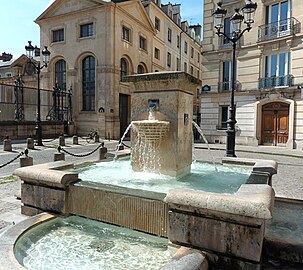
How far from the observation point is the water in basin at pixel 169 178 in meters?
4.54

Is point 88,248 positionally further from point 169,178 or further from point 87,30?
point 87,30

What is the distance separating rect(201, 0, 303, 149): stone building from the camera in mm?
17609

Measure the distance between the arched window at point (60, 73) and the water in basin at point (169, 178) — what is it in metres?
24.6

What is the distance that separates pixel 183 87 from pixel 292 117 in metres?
15.3

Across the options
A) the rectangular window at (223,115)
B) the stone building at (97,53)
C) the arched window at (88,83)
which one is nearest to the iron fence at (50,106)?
the stone building at (97,53)

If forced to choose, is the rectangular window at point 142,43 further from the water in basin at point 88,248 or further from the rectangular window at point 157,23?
the water in basin at point 88,248

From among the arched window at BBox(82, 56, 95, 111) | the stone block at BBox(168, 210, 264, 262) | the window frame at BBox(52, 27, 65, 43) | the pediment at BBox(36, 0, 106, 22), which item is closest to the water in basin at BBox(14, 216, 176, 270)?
the stone block at BBox(168, 210, 264, 262)

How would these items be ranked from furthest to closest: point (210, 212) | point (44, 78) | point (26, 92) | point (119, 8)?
point (26, 92) < point (44, 78) < point (119, 8) < point (210, 212)

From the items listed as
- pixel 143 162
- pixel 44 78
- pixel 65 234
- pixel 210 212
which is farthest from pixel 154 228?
pixel 44 78

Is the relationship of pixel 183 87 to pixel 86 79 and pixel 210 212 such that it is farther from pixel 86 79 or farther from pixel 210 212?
pixel 86 79

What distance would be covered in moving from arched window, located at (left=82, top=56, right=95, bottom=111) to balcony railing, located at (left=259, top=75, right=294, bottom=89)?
16.4m

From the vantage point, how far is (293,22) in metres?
17.5

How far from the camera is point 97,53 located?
1016 inches

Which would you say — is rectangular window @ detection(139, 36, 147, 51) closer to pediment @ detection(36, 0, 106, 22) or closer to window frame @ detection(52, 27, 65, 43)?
pediment @ detection(36, 0, 106, 22)
